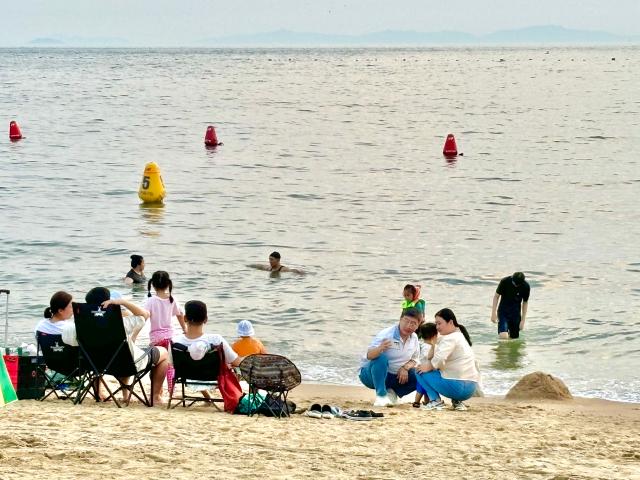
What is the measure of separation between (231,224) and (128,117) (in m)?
38.5

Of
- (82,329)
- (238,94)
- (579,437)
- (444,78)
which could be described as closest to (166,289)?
(82,329)

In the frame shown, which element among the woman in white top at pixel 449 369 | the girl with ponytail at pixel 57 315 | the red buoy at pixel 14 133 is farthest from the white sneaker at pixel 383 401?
the red buoy at pixel 14 133

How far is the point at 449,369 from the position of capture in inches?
412

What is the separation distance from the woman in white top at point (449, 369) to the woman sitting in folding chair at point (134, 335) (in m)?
2.26

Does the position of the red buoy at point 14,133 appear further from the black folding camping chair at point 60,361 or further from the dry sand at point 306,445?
the dry sand at point 306,445

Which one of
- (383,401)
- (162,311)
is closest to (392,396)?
(383,401)

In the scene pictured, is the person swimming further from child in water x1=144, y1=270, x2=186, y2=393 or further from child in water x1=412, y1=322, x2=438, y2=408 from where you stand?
child in water x1=412, y1=322, x2=438, y2=408

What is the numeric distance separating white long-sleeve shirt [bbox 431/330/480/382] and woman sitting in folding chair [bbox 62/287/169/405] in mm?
2330

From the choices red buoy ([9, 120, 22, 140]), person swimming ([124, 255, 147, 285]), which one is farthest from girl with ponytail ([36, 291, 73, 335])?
red buoy ([9, 120, 22, 140])

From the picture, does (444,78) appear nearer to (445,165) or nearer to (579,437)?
(445,165)

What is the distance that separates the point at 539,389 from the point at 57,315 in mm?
4715

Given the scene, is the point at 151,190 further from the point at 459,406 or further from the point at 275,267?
the point at 459,406

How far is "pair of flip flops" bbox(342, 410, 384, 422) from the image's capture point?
9.67m

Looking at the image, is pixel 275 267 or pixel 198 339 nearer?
pixel 198 339
